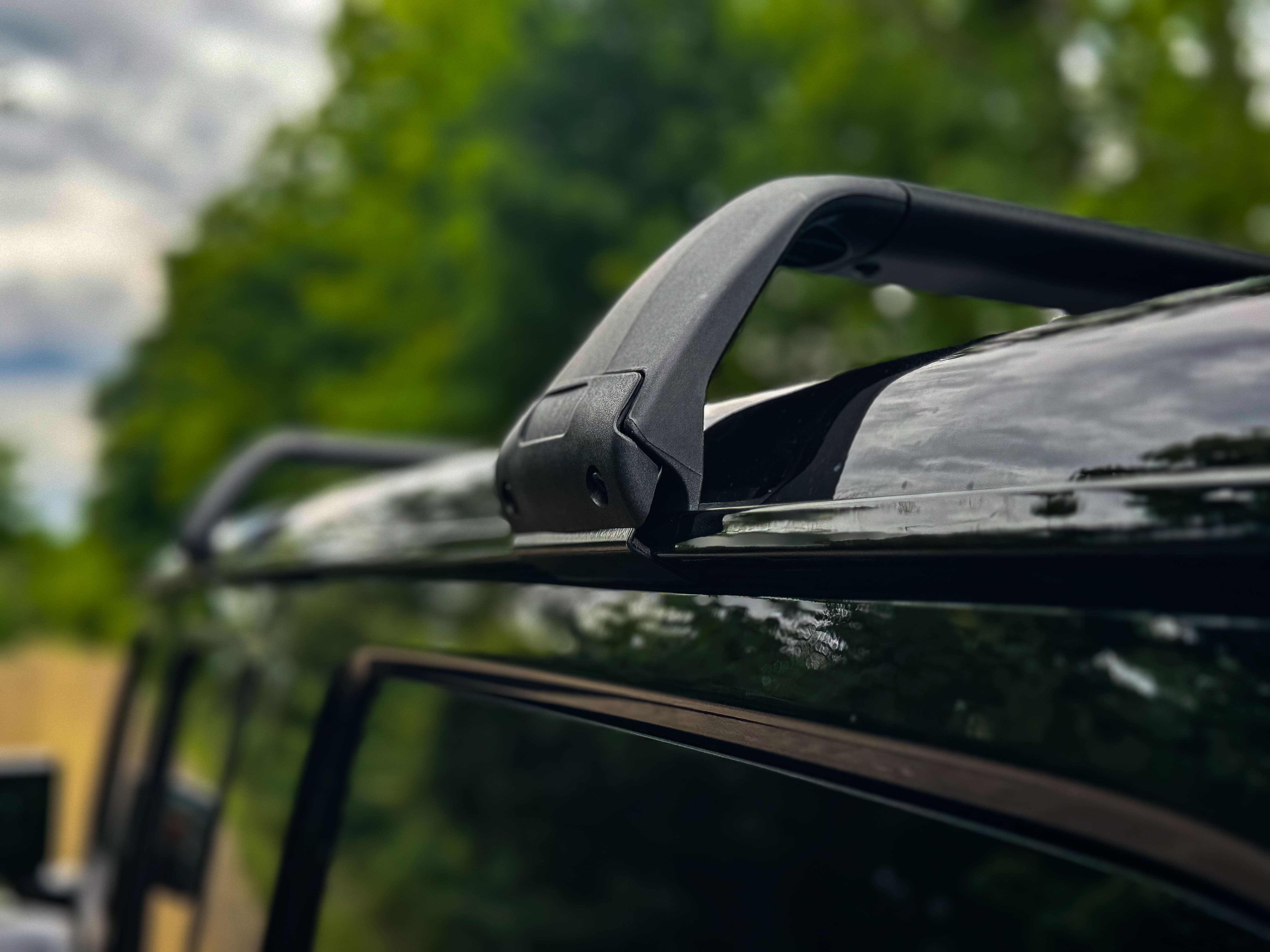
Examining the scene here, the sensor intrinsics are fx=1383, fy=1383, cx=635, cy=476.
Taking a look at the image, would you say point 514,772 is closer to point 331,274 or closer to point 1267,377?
point 1267,377

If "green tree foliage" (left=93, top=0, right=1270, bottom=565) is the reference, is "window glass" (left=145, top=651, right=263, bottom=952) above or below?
below

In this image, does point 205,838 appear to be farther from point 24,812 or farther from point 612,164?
point 612,164

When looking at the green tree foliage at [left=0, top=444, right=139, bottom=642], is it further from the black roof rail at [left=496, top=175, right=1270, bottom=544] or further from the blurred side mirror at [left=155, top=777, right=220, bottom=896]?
the black roof rail at [left=496, top=175, right=1270, bottom=544]

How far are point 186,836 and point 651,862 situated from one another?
3.12 ft

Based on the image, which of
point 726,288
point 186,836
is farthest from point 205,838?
point 726,288

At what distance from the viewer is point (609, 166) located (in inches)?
663

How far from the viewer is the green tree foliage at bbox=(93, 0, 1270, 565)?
418 inches

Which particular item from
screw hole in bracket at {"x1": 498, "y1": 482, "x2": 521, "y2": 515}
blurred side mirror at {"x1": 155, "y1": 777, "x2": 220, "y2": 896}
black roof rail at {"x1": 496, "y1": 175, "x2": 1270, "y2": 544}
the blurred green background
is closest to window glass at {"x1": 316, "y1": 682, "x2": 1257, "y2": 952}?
blurred side mirror at {"x1": 155, "y1": 777, "x2": 220, "y2": 896}

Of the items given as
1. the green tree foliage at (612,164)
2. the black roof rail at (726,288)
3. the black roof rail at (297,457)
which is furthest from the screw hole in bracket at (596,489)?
the green tree foliage at (612,164)

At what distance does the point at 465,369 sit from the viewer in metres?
17.4

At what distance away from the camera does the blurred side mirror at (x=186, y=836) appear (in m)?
2.60

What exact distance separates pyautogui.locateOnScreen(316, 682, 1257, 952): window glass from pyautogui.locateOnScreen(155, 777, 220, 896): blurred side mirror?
20.0 inches

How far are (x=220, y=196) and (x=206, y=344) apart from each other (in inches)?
205

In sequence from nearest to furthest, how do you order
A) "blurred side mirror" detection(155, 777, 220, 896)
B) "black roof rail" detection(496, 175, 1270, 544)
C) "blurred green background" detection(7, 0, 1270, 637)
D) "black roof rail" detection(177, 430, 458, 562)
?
1. "black roof rail" detection(496, 175, 1270, 544)
2. "blurred side mirror" detection(155, 777, 220, 896)
3. "black roof rail" detection(177, 430, 458, 562)
4. "blurred green background" detection(7, 0, 1270, 637)
